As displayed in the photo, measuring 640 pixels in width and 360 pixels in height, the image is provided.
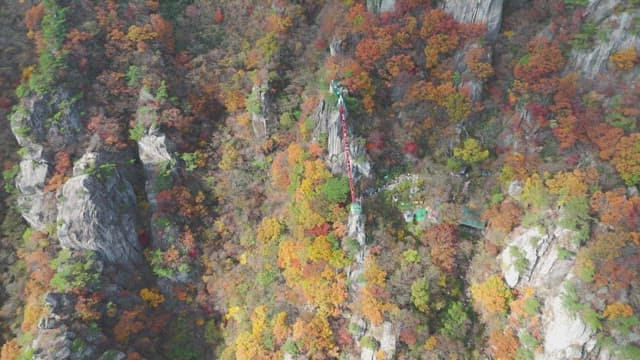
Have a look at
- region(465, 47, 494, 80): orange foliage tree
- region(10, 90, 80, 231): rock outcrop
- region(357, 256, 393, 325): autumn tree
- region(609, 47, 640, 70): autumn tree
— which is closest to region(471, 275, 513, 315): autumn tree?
region(357, 256, 393, 325): autumn tree

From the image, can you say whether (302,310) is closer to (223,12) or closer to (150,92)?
(150,92)

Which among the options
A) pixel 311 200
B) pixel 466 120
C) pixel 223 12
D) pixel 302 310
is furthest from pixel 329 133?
pixel 223 12

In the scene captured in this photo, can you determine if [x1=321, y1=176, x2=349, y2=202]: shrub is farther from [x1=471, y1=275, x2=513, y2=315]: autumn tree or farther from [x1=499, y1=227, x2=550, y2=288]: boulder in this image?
[x1=499, y1=227, x2=550, y2=288]: boulder

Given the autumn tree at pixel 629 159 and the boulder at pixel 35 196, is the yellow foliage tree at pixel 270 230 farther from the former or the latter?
the autumn tree at pixel 629 159

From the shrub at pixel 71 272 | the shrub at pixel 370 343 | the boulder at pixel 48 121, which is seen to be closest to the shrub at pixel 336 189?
the shrub at pixel 370 343

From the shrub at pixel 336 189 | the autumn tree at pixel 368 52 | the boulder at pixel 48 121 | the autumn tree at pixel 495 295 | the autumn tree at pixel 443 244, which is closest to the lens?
the autumn tree at pixel 495 295

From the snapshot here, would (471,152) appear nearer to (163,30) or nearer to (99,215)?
(163,30)
